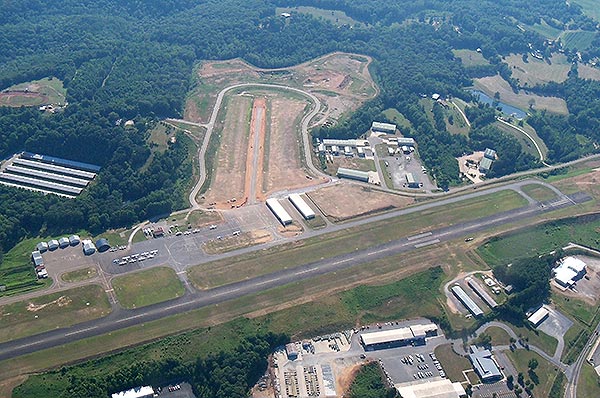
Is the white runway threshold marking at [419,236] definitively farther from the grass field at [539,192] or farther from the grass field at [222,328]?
the grass field at [539,192]

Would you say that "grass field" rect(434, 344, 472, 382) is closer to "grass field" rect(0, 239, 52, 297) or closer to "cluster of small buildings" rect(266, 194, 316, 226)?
"cluster of small buildings" rect(266, 194, 316, 226)

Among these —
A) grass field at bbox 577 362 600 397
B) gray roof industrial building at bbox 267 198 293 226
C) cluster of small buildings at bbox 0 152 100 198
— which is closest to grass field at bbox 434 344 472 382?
grass field at bbox 577 362 600 397

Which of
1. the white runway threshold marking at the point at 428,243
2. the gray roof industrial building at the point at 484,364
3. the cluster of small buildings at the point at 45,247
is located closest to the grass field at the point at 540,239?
the white runway threshold marking at the point at 428,243

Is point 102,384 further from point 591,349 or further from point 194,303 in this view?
point 591,349

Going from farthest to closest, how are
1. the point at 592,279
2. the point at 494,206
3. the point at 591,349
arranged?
the point at 494,206 → the point at 592,279 → the point at 591,349

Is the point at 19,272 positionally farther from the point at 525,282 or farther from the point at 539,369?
the point at 525,282

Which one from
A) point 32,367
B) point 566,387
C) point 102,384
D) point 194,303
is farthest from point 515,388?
point 32,367

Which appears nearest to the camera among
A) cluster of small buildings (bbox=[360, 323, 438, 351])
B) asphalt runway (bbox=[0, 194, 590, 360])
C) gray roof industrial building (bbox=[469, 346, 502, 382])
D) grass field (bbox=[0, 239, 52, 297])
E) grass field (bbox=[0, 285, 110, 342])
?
asphalt runway (bbox=[0, 194, 590, 360])
